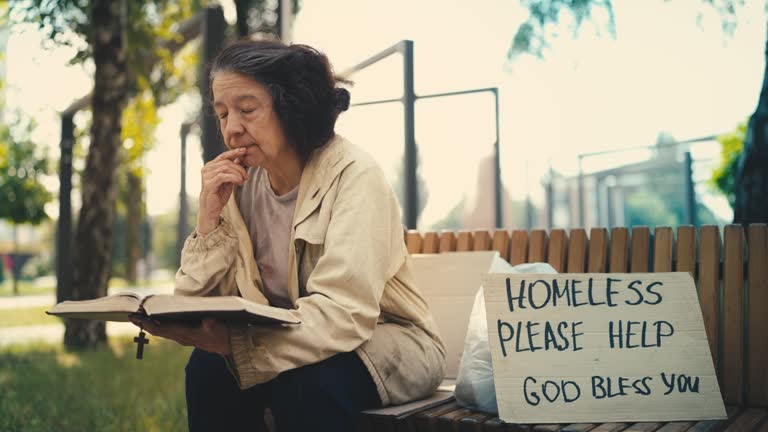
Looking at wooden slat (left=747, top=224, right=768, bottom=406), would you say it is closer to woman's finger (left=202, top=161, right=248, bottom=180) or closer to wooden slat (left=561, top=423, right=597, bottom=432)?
wooden slat (left=561, top=423, right=597, bottom=432)

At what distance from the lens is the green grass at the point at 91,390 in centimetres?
473

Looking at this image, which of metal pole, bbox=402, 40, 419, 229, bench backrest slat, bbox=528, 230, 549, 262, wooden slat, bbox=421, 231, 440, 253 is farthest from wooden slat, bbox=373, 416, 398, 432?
metal pole, bbox=402, 40, 419, 229

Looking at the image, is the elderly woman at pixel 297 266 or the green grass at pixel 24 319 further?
the green grass at pixel 24 319

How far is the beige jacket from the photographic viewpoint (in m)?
2.31

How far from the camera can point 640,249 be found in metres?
3.32

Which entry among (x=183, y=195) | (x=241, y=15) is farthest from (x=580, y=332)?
(x=183, y=195)

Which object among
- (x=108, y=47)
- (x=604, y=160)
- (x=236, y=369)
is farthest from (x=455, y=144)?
(x=108, y=47)

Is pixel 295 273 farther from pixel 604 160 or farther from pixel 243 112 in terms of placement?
pixel 604 160

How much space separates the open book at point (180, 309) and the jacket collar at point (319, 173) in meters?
0.53

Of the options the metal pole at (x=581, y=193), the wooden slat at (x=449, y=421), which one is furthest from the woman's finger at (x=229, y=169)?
the metal pole at (x=581, y=193)

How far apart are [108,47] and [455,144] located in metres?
4.61

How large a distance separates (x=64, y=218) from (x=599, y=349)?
9.38 metres

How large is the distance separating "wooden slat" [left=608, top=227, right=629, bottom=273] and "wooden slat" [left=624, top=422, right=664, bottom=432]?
98 centimetres

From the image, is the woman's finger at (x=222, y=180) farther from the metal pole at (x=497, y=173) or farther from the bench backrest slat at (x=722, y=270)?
the metal pole at (x=497, y=173)
